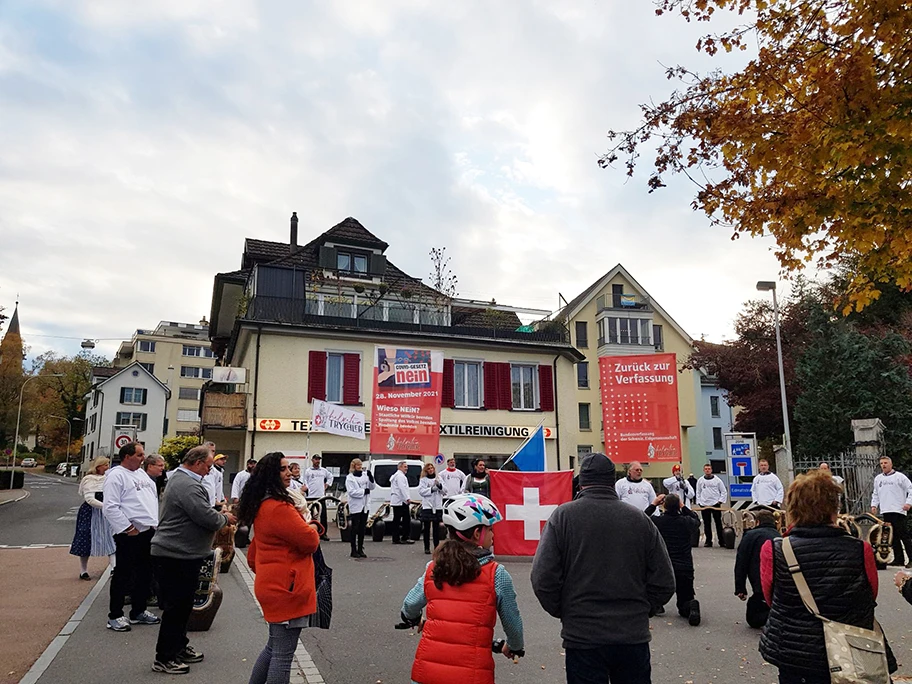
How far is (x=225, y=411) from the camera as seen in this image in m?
25.0

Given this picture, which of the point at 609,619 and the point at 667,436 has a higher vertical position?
the point at 667,436

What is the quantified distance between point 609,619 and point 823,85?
5570 mm

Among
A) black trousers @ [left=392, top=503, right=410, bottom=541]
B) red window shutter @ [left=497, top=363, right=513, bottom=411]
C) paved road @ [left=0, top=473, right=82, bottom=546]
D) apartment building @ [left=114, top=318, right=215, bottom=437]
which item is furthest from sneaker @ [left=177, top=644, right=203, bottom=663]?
apartment building @ [left=114, top=318, right=215, bottom=437]

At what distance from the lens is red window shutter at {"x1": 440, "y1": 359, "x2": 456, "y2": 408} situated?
2781cm

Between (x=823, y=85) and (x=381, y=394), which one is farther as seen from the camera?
(x=381, y=394)

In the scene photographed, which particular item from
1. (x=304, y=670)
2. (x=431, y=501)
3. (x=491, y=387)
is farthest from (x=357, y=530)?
(x=491, y=387)

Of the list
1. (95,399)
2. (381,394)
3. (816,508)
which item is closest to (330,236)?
(381,394)

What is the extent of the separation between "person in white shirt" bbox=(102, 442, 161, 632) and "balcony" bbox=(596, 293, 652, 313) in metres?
43.1

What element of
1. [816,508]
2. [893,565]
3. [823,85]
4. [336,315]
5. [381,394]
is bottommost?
[893,565]

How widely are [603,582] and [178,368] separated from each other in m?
83.3

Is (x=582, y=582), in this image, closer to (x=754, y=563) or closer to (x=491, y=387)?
(x=754, y=563)

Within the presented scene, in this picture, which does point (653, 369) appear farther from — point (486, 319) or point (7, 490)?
point (7, 490)

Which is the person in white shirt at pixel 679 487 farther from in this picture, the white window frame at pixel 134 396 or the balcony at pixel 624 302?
the white window frame at pixel 134 396

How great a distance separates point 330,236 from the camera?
3531 centimetres
